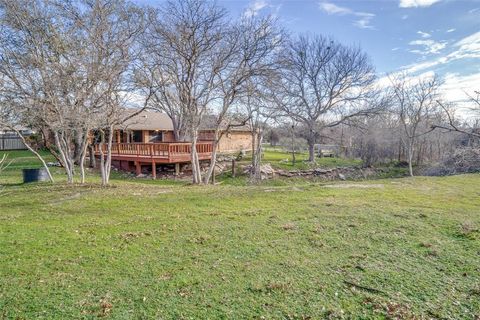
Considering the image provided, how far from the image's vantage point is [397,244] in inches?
168

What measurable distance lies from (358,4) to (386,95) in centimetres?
1491

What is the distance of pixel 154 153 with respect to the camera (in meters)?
16.4

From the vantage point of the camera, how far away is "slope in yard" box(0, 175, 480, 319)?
273 cm

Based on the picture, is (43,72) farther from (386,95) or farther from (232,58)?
(386,95)

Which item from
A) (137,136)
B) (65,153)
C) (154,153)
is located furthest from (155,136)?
(65,153)

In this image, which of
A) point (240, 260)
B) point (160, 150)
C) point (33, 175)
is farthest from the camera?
point (160, 150)

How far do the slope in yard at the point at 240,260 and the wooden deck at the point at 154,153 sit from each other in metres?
9.47

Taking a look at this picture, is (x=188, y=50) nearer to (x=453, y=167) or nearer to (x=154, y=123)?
(x=453, y=167)

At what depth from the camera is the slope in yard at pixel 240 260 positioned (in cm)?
273

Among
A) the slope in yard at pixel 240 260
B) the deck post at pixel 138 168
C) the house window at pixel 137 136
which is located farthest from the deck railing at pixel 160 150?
the slope in yard at pixel 240 260

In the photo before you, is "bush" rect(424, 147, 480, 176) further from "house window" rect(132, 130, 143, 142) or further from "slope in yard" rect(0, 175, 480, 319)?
"house window" rect(132, 130, 143, 142)

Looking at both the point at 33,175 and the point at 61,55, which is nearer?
the point at 61,55

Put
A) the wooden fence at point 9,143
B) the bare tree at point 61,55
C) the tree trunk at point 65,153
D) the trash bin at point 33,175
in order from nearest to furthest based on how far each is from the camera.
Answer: the bare tree at point 61,55
the tree trunk at point 65,153
the trash bin at point 33,175
the wooden fence at point 9,143

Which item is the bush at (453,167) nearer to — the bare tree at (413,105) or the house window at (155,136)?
the bare tree at (413,105)
